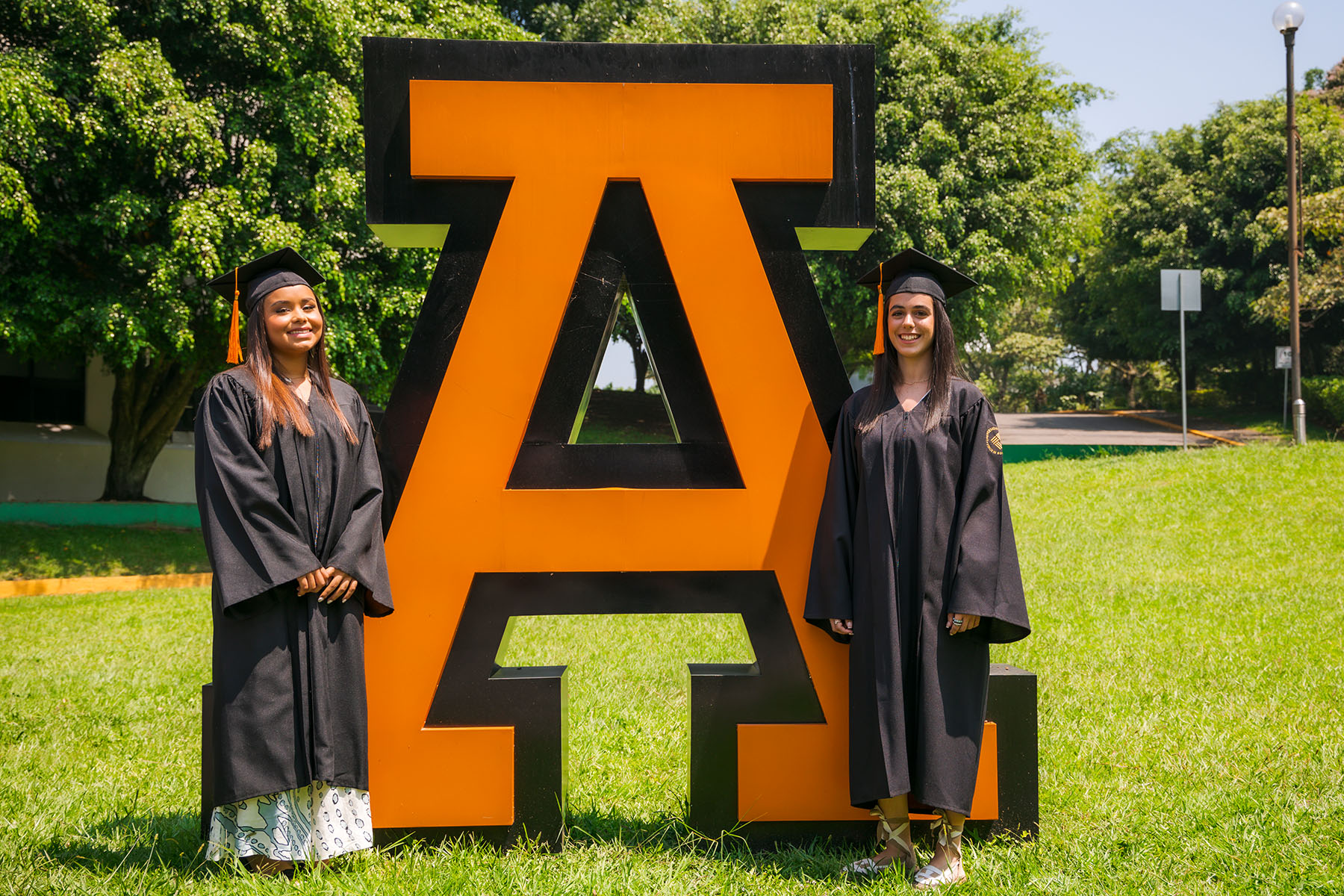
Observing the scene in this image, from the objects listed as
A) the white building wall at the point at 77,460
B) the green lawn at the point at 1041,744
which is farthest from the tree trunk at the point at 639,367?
the green lawn at the point at 1041,744

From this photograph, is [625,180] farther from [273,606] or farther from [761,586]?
[273,606]

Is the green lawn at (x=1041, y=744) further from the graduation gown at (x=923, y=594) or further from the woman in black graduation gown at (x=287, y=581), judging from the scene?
the graduation gown at (x=923, y=594)

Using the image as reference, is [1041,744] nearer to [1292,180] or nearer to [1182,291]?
[1182,291]

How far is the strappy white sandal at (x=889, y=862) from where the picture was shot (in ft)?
11.3

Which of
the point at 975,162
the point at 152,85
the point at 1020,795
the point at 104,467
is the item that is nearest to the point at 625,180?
the point at 1020,795

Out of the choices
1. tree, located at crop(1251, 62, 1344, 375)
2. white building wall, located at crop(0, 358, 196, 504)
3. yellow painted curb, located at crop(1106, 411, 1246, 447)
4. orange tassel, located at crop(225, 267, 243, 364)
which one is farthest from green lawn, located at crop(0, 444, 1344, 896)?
yellow painted curb, located at crop(1106, 411, 1246, 447)

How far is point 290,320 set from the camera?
3.45 meters

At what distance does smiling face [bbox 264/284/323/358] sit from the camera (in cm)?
344

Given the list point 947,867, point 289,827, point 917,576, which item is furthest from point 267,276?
point 947,867

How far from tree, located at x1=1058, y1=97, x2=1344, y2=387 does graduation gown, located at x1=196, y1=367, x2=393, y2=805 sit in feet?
83.2

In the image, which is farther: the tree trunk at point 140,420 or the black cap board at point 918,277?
the tree trunk at point 140,420

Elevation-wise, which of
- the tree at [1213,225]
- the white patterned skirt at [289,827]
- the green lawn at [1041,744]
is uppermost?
the tree at [1213,225]

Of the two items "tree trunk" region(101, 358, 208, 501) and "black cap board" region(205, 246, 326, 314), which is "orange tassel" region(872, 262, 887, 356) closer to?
"black cap board" region(205, 246, 326, 314)

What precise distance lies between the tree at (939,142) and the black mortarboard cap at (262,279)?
1556cm
